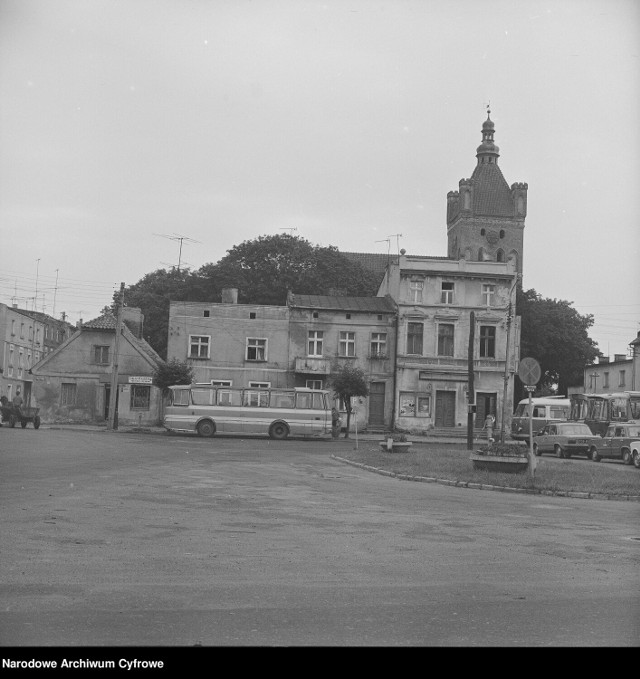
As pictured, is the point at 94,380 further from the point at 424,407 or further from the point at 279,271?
the point at 279,271

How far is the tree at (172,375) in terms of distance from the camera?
158 ft

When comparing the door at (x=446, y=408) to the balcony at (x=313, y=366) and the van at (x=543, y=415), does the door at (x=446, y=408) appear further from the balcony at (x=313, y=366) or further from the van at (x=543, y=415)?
the balcony at (x=313, y=366)

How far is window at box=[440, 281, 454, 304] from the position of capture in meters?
55.1

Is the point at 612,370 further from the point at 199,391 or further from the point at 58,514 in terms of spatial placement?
the point at 58,514

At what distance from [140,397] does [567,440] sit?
1071 inches

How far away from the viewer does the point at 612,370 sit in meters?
71.4

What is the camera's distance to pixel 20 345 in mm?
81438

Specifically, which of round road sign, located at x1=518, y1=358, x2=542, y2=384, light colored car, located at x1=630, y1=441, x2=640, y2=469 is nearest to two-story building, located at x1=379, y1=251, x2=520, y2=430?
light colored car, located at x1=630, y1=441, x2=640, y2=469

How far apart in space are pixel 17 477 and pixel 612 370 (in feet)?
205

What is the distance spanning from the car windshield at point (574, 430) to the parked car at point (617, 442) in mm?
2646

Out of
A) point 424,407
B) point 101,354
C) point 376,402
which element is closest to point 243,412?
point 376,402

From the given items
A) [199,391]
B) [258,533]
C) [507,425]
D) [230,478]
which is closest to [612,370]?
[507,425]

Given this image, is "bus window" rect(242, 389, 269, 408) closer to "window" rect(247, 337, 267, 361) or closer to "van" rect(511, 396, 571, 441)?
"window" rect(247, 337, 267, 361)

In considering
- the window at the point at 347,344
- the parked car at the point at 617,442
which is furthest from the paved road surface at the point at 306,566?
the window at the point at 347,344
